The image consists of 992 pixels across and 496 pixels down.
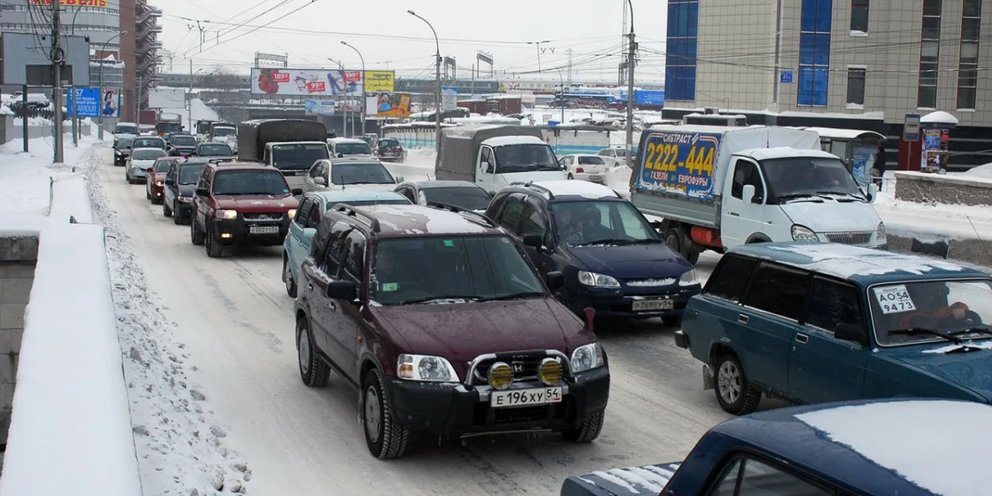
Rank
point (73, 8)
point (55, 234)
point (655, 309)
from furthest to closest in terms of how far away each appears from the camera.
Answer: point (73, 8)
point (55, 234)
point (655, 309)

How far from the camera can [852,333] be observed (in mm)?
7898

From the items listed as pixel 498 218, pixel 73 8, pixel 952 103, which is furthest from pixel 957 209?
pixel 73 8

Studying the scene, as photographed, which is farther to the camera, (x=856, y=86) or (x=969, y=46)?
(x=856, y=86)

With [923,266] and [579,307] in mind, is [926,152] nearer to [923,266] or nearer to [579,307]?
[579,307]

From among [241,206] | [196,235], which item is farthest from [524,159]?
[196,235]

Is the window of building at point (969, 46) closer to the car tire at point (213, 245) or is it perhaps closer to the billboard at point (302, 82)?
the car tire at point (213, 245)

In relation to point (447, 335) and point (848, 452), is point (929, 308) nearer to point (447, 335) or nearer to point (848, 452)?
point (447, 335)

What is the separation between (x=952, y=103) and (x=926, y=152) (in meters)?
24.6

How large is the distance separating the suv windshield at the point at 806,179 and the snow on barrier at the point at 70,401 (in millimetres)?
9335

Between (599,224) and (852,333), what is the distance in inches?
244

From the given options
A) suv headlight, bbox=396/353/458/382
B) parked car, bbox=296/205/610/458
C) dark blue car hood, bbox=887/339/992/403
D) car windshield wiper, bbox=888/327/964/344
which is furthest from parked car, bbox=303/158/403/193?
dark blue car hood, bbox=887/339/992/403

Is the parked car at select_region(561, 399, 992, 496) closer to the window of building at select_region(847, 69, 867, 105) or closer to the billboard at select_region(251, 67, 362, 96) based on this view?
the window of building at select_region(847, 69, 867, 105)

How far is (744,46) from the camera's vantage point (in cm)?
6372

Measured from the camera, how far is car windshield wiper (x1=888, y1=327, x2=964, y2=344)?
7770 millimetres
